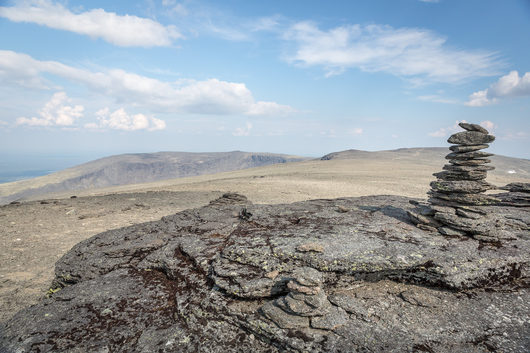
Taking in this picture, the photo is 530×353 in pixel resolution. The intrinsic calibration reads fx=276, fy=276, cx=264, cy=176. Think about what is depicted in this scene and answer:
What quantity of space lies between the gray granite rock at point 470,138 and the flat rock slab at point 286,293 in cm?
319

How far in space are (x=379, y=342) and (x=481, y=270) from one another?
12.8 feet

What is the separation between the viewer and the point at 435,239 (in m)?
8.50

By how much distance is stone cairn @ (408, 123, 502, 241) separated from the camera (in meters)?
8.87

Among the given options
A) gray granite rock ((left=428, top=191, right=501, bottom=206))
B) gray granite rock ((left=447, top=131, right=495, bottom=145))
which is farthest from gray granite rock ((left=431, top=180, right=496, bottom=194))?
gray granite rock ((left=447, top=131, right=495, bottom=145))

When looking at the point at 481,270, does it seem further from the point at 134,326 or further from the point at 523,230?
the point at 134,326

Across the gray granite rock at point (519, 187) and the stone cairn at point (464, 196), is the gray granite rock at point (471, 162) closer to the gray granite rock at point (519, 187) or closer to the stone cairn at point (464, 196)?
the stone cairn at point (464, 196)

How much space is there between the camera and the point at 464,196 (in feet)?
30.5

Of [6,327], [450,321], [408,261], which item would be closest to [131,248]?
[6,327]

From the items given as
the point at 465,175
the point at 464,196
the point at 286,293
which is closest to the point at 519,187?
the point at 465,175

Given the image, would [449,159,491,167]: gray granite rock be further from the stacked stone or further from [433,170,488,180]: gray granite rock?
[433,170,488,180]: gray granite rock

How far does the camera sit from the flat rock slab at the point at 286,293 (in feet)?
19.1

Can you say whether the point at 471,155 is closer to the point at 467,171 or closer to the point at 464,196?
the point at 467,171

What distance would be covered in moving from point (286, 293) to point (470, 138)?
26.8 ft

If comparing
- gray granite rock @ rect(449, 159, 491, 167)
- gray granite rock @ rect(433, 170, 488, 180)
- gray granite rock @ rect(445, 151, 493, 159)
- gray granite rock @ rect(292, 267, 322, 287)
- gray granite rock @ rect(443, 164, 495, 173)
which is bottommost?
gray granite rock @ rect(292, 267, 322, 287)
